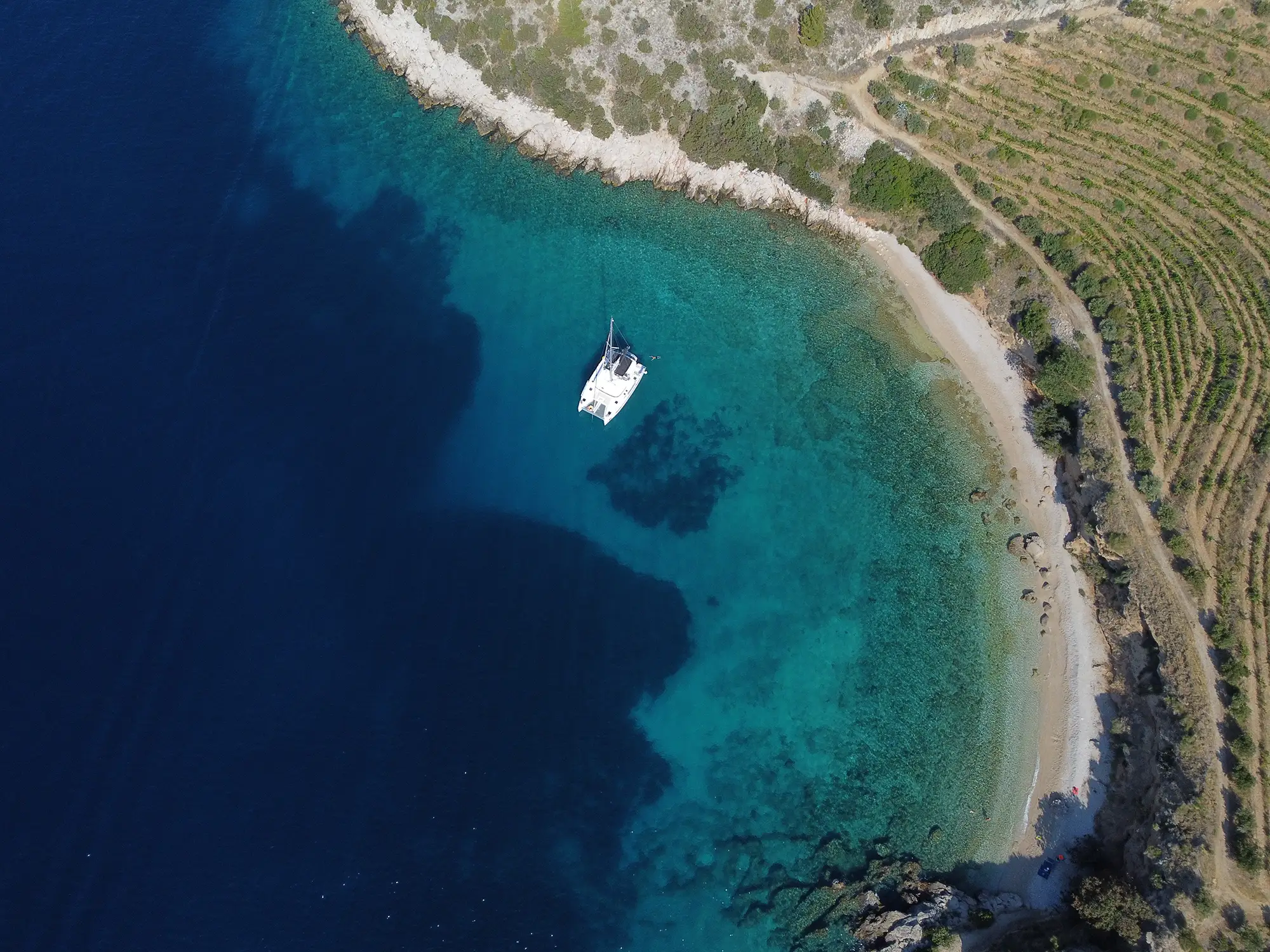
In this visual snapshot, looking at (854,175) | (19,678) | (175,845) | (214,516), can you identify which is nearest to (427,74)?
(854,175)

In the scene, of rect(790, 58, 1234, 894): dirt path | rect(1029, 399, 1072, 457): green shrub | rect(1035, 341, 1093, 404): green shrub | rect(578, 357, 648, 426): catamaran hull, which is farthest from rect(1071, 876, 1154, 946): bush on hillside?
rect(578, 357, 648, 426): catamaran hull

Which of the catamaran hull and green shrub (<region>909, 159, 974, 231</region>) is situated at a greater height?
green shrub (<region>909, 159, 974, 231</region>)

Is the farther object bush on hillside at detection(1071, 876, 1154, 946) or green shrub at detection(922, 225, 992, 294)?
green shrub at detection(922, 225, 992, 294)

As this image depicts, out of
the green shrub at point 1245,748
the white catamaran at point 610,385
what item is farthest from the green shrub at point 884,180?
the green shrub at point 1245,748

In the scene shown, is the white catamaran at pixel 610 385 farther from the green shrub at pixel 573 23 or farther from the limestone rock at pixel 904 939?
the limestone rock at pixel 904 939

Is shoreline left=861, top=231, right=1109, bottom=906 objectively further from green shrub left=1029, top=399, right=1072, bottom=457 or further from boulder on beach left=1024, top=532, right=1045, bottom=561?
green shrub left=1029, top=399, right=1072, bottom=457

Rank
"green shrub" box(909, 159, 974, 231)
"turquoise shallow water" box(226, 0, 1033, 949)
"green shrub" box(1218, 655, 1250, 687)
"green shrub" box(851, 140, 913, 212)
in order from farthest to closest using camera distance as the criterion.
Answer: "green shrub" box(851, 140, 913, 212)
"green shrub" box(909, 159, 974, 231)
"turquoise shallow water" box(226, 0, 1033, 949)
"green shrub" box(1218, 655, 1250, 687)

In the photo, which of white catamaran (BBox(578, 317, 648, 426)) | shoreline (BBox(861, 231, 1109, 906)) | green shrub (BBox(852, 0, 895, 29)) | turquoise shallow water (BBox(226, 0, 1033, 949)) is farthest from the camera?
green shrub (BBox(852, 0, 895, 29))
